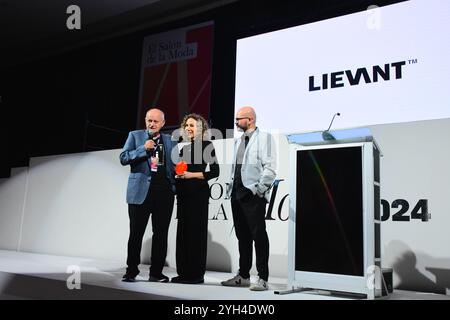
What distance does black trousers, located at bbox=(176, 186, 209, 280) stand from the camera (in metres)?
2.75

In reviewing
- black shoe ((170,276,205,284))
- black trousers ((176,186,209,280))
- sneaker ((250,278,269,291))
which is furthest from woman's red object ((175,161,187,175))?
sneaker ((250,278,269,291))

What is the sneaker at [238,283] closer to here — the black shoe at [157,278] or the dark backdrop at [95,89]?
the black shoe at [157,278]

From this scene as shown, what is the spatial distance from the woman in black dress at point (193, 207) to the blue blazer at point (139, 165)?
11 centimetres

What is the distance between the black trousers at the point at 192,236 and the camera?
2.75 m

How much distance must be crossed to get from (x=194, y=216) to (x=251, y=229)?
0.41 meters

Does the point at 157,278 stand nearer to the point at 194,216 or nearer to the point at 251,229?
the point at 194,216

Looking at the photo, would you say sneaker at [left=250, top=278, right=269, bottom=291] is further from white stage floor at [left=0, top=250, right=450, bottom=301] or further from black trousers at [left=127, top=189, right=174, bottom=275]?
black trousers at [left=127, top=189, right=174, bottom=275]

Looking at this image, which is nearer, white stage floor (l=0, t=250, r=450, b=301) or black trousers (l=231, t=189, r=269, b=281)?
white stage floor (l=0, t=250, r=450, b=301)

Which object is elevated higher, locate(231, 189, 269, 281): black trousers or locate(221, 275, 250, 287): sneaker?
locate(231, 189, 269, 281): black trousers

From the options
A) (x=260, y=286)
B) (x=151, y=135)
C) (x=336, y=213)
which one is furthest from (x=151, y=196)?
(x=336, y=213)

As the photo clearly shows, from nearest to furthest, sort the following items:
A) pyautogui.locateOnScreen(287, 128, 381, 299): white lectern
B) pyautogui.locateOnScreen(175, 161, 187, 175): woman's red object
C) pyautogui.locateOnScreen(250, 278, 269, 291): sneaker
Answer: pyautogui.locateOnScreen(287, 128, 381, 299): white lectern
pyautogui.locateOnScreen(250, 278, 269, 291): sneaker
pyautogui.locateOnScreen(175, 161, 187, 175): woman's red object

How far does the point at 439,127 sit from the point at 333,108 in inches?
34.3

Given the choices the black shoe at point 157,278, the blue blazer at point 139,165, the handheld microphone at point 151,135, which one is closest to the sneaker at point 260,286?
the black shoe at point 157,278
